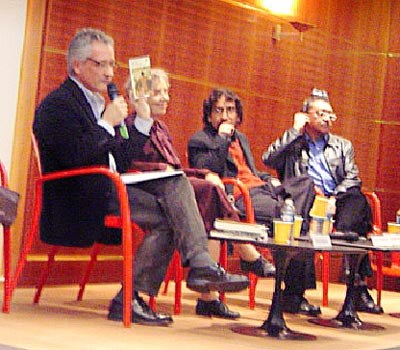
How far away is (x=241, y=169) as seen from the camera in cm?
504

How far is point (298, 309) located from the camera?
15.6 feet

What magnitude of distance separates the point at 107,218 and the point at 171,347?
2.38 feet

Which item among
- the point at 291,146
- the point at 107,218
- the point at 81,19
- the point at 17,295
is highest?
the point at 81,19

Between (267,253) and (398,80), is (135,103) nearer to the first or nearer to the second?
(267,253)

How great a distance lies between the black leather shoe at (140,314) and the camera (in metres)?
3.79

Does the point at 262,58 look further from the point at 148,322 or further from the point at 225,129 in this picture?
the point at 148,322

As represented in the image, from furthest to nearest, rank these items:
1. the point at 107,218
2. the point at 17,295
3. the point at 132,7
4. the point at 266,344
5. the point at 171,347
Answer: the point at 132,7, the point at 17,295, the point at 107,218, the point at 266,344, the point at 171,347

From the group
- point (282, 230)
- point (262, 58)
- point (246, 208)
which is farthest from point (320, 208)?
point (262, 58)

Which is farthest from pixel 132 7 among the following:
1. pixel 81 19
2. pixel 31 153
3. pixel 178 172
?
pixel 178 172

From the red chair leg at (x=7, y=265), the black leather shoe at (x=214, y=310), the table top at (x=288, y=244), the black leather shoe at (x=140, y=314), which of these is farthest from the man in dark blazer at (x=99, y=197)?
the black leather shoe at (x=214, y=310)

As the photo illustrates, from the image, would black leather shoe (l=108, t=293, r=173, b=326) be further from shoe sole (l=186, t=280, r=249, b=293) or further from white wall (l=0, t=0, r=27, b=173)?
white wall (l=0, t=0, r=27, b=173)

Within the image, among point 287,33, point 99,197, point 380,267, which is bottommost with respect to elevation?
point 380,267

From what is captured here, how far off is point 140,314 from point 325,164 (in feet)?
6.10

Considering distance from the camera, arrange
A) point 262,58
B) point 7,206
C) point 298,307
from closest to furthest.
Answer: point 7,206, point 298,307, point 262,58
